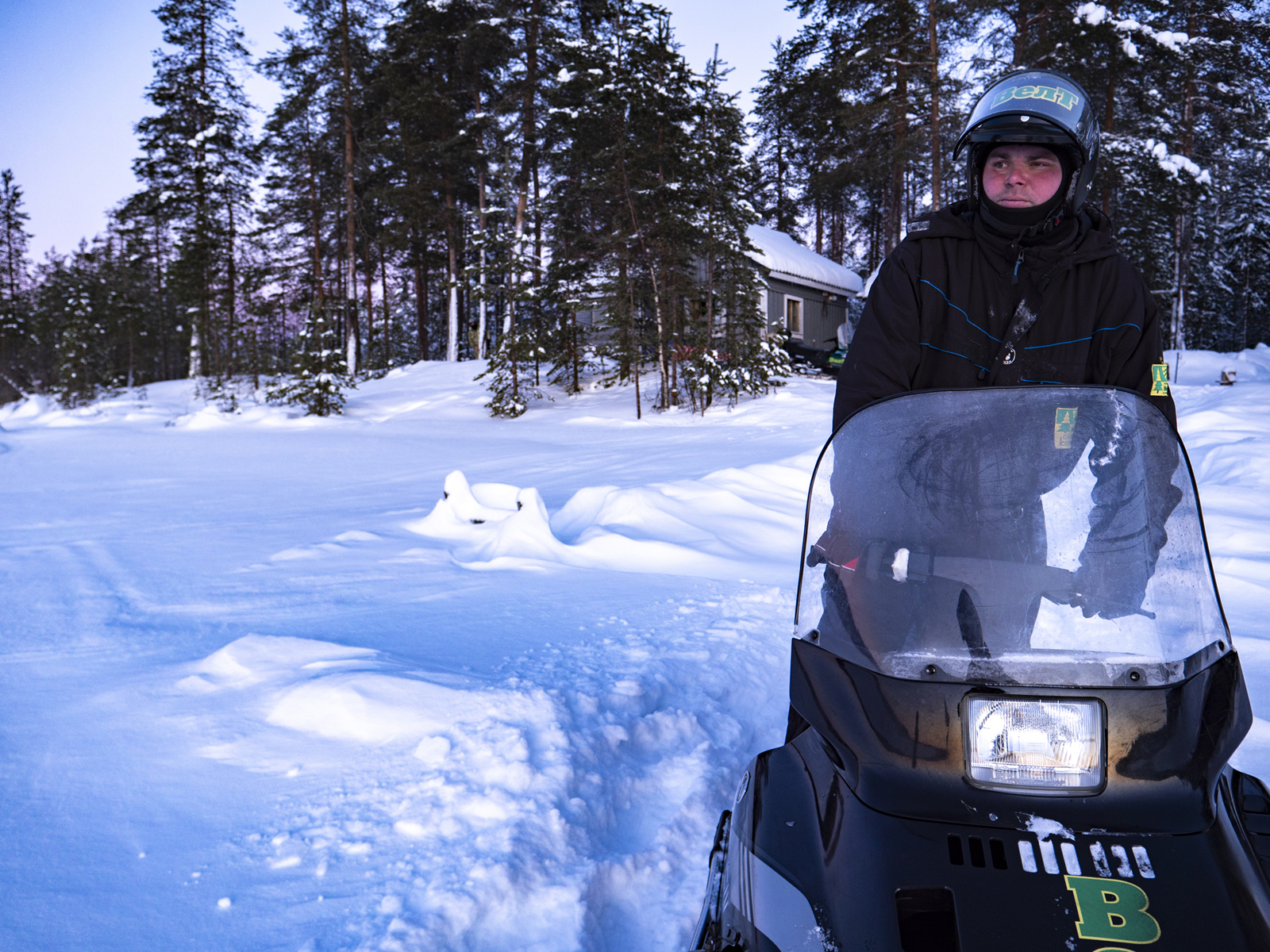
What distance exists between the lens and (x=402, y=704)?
2.71m

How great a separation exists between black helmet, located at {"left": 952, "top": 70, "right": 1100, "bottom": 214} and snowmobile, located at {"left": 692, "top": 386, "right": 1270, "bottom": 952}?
0.91 meters

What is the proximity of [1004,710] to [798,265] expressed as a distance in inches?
983

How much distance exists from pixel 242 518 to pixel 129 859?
5166mm

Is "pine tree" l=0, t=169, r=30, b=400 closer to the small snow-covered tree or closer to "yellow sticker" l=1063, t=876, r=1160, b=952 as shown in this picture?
the small snow-covered tree

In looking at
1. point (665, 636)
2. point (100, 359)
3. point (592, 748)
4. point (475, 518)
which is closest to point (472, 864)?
point (592, 748)

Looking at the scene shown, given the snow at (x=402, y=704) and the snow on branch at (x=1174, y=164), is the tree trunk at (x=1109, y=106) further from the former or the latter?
the snow at (x=402, y=704)

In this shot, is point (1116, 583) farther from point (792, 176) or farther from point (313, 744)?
point (792, 176)

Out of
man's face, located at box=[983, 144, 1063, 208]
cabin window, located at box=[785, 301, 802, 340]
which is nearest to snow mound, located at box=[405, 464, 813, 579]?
man's face, located at box=[983, 144, 1063, 208]

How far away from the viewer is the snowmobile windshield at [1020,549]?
1.29m

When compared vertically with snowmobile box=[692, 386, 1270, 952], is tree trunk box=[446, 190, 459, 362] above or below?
above

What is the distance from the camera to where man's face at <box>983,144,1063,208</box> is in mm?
2004

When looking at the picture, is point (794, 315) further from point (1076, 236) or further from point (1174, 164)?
point (1076, 236)

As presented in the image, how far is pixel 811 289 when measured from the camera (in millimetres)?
26109

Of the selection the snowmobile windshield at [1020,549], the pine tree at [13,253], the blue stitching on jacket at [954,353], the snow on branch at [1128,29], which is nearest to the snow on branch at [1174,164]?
the snow on branch at [1128,29]
